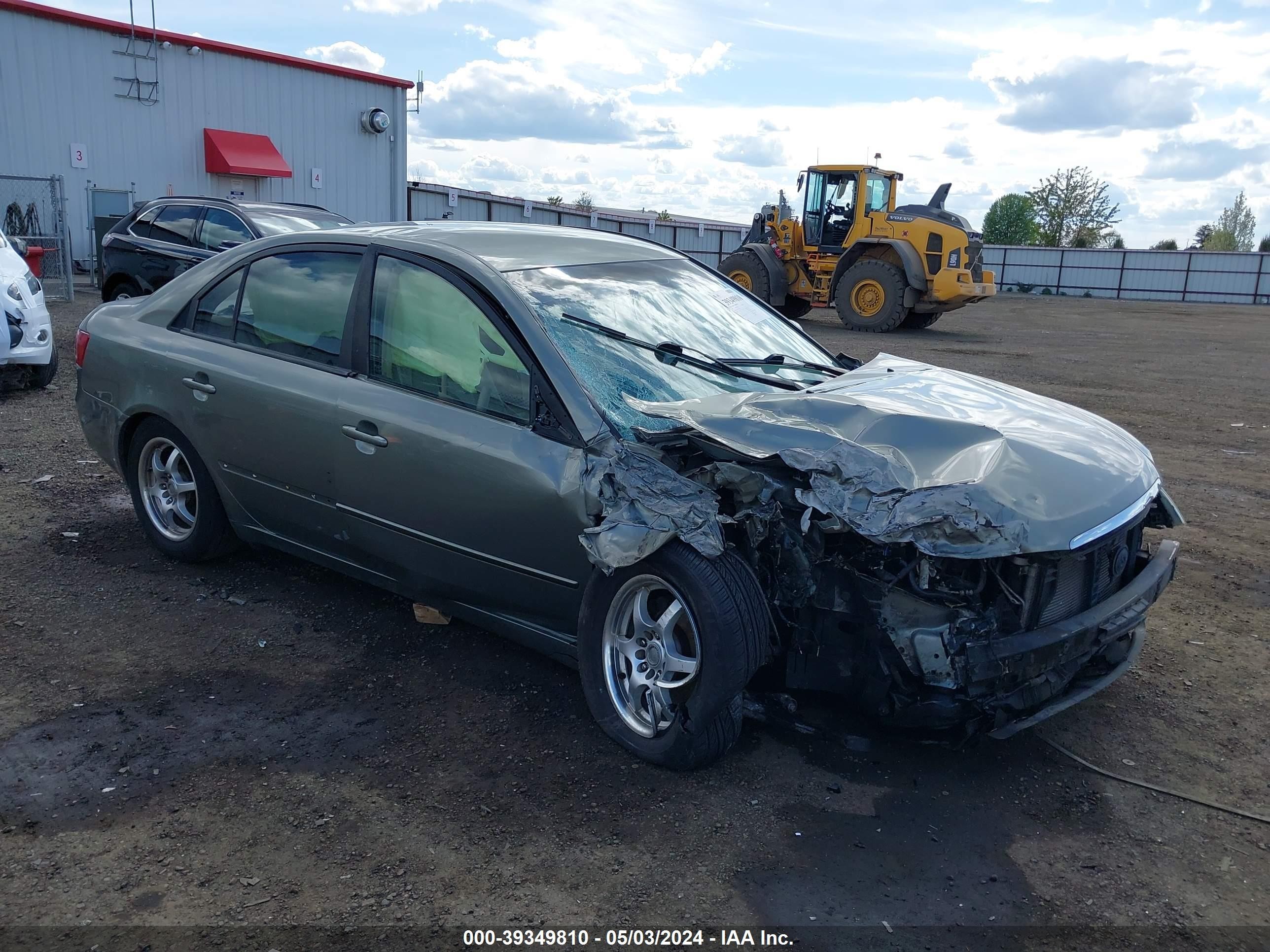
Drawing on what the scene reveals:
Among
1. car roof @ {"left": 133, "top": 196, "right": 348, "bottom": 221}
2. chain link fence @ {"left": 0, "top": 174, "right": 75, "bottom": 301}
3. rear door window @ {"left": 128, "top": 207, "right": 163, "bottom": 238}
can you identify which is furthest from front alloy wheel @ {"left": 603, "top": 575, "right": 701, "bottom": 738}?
chain link fence @ {"left": 0, "top": 174, "right": 75, "bottom": 301}

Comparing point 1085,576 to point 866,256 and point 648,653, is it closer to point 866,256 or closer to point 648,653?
point 648,653

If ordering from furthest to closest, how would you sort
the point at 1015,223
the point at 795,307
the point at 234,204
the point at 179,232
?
1. the point at 1015,223
2. the point at 795,307
3. the point at 179,232
4. the point at 234,204

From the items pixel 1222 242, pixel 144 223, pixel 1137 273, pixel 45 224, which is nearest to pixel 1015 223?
pixel 1222 242

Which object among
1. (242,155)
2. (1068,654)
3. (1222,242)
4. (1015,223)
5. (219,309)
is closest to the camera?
(1068,654)

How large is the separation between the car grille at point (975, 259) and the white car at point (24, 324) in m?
15.2

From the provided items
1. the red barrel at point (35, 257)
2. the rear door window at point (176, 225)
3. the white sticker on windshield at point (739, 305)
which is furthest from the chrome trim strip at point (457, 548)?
the red barrel at point (35, 257)

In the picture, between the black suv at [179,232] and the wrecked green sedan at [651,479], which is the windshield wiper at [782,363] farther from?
the black suv at [179,232]

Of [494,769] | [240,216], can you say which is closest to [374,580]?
[494,769]

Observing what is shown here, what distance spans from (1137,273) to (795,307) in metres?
24.9

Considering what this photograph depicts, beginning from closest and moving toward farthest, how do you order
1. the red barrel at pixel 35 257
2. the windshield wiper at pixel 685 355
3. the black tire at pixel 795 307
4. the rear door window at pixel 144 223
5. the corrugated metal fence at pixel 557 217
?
the windshield wiper at pixel 685 355, the rear door window at pixel 144 223, the red barrel at pixel 35 257, the black tire at pixel 795 307, the corrugated metal fence at pixel 557 217

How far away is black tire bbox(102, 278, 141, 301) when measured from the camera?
1251 centimetres

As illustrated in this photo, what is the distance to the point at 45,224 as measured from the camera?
2073cm

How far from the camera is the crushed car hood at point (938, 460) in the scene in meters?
2.88

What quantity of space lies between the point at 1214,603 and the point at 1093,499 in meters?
2.23
